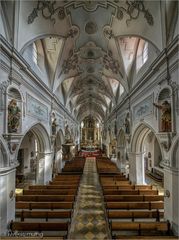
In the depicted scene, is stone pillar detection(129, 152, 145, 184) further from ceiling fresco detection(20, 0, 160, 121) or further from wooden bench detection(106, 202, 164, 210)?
ceiling fresco detection(20, 0, 160, 121)

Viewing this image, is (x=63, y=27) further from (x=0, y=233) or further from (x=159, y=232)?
(x=159, y=232)

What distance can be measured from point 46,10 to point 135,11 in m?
3.60

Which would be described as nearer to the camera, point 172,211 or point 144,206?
point 172,211

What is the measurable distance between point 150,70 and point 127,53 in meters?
3.48

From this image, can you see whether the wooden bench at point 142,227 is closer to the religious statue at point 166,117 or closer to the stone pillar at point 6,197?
the religious statue at point 166,117

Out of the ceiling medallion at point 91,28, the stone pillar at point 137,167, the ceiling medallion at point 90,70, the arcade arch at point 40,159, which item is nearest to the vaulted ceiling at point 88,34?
the ceiling medallion at point 91,28

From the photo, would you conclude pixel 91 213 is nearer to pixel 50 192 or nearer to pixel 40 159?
pixel 50 192

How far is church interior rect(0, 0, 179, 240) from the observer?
229 inches

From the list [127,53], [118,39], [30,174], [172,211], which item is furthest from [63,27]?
[30,174]

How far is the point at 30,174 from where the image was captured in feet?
52.9

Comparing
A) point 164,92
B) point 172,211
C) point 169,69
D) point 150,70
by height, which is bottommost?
point 172,211

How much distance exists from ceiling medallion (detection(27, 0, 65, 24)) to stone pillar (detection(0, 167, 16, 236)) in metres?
5.74

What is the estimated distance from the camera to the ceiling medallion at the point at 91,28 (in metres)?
9.17

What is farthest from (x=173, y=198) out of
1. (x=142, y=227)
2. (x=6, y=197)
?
(x=6, y=197)
